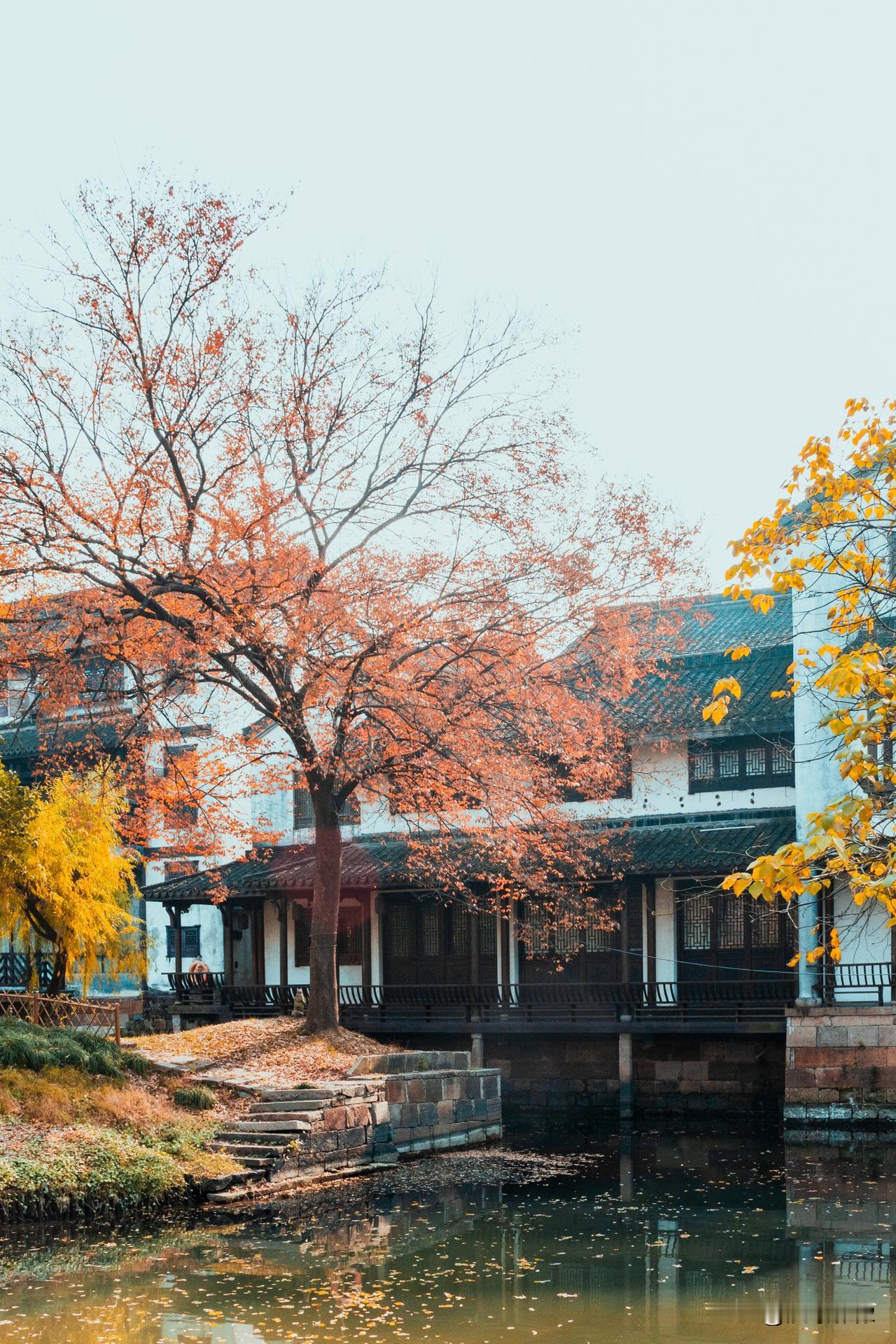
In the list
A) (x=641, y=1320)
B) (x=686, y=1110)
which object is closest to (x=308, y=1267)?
(x=641, y=1320)

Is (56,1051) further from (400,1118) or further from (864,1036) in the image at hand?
(864,1036)

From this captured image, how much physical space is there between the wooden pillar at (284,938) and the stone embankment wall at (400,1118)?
347 inches

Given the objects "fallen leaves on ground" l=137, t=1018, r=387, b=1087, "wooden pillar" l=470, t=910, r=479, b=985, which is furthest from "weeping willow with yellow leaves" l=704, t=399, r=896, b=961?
"wooden pillar" l=470, t=910, r=479, b=985

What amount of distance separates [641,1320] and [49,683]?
444 inches

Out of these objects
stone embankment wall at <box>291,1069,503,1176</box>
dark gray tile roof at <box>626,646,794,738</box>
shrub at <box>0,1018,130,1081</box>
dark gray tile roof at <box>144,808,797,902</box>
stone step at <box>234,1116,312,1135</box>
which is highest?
dark gray tile roof at <box>626,646,794,738</box>

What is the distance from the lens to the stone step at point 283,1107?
18.0 meters

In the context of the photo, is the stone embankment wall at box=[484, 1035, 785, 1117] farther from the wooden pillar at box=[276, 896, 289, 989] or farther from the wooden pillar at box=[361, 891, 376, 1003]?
the wooden pillar at box=[276, 896, 289, 989]

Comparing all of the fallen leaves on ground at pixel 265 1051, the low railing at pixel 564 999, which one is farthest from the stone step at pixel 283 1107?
the low railing at pixel 564 999

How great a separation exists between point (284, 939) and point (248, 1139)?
14.6 meters

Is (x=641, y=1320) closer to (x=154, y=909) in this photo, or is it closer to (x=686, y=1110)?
(x=686, y=1110)

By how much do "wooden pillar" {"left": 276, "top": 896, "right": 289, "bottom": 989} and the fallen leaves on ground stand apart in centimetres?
901

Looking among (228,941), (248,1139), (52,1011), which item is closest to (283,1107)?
(248,1139)

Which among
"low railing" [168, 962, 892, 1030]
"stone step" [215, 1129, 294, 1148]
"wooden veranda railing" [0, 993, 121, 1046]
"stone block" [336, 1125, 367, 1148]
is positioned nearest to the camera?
"stone step" [215, 1129, 294, 1148]

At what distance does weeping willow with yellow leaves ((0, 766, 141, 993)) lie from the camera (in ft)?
74.5
